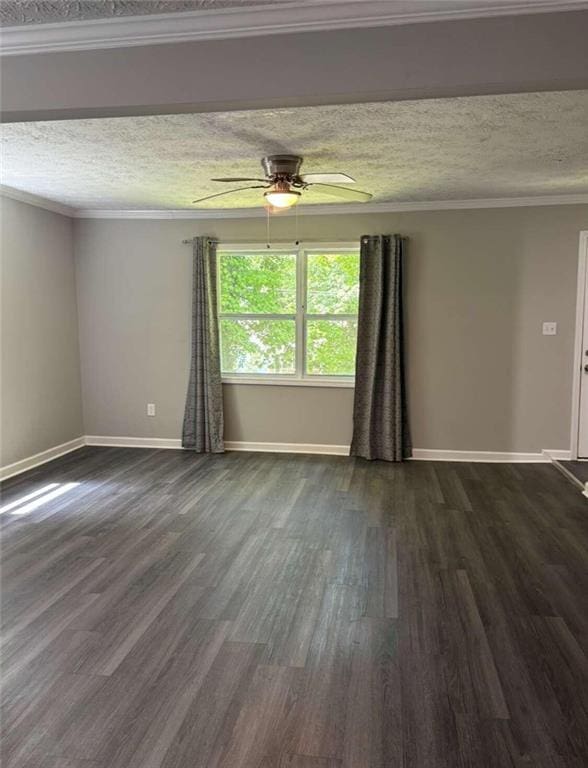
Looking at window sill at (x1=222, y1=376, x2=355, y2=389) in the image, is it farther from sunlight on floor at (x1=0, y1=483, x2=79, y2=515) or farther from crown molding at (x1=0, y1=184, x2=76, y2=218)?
crown molding at (x1=0, y1=184, x2=76, y2=218)

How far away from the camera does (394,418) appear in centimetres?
514

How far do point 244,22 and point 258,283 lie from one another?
3688 millimetres

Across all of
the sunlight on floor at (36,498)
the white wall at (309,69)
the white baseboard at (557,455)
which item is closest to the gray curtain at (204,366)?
the sunlight on floor at (36,498)

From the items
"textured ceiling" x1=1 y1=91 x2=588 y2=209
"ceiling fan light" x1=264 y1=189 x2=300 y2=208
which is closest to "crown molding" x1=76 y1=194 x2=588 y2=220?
"textured ceiling" x1=1 y1=91 x2=588 y2=209

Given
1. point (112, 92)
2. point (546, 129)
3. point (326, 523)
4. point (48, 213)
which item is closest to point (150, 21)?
point (112, 92)

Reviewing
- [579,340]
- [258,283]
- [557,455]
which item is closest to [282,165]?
[258,283]

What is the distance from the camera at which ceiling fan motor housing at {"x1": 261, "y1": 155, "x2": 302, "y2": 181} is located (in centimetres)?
330

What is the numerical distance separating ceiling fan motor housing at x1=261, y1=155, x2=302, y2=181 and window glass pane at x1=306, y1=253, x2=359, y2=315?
192cm

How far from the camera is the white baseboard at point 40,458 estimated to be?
4660 mm

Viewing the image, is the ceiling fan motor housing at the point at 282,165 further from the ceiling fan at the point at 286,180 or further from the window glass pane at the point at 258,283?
the window glass pane at the point at 258,283

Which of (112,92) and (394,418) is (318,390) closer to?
(394,418)

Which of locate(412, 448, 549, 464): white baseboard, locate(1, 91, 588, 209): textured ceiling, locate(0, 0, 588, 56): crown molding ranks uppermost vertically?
locate(1, 91, 588, 209): textured ceiling

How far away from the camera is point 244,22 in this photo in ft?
5.90

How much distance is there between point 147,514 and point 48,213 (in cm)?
310
